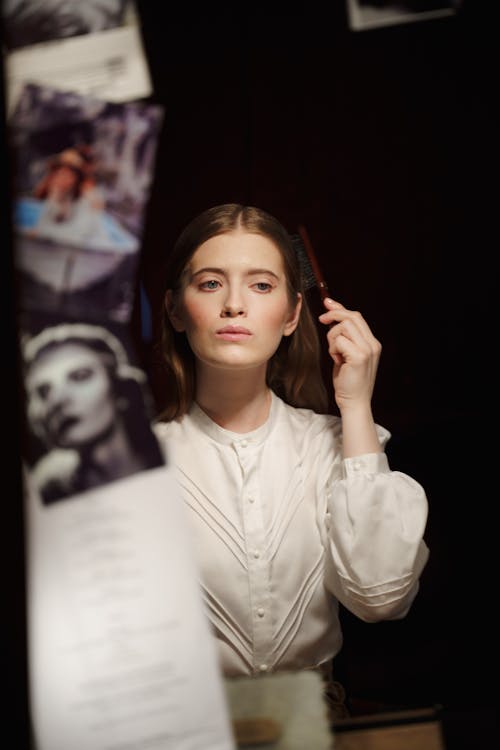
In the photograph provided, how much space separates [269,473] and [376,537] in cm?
20

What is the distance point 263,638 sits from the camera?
103cm

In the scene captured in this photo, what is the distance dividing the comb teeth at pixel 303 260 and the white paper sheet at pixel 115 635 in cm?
55

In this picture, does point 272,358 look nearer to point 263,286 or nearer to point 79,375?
point 263,286

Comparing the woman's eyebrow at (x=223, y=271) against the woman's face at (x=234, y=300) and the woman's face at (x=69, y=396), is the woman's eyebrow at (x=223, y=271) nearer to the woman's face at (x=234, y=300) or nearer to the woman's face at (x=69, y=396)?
the woman's face at (x=234, y=300)

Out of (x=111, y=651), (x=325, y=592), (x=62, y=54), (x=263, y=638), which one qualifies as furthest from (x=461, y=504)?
(x=62, y=54)

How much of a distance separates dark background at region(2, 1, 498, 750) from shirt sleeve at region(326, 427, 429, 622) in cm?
17

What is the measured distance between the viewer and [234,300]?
1010mm

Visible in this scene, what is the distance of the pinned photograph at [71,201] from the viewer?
71 centimetres

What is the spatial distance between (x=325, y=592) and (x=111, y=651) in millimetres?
462

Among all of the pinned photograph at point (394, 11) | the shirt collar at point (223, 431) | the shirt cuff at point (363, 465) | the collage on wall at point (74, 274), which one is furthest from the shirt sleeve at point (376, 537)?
the pinned photograph at point (394, 11)

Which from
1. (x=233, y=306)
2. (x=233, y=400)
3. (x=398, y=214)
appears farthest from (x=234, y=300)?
(x=398, y=214)

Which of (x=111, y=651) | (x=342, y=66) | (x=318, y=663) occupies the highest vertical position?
(x=342, y=66)

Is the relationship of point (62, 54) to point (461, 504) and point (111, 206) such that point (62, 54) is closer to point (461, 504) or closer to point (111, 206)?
point (111, 206)

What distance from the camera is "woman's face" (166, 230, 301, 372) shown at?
1018 mm
